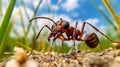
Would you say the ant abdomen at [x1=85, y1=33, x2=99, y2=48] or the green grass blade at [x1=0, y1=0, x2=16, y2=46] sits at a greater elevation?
the green grass blade at [x1=0, y1=0, x2=16, y2=46]

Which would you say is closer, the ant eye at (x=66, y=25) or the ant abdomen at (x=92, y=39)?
the ant eye at (x=66, y=25)

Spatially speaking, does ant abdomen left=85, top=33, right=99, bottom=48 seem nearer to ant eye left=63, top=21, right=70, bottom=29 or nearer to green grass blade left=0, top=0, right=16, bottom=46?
ant eye left=63, top=21, right=70, bottom=29

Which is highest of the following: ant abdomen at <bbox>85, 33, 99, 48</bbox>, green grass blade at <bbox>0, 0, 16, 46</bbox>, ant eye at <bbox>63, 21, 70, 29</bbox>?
green grass blade at <bbox>0, 0, 16, 46</bbox>

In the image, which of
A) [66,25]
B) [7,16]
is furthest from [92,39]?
[7,16]

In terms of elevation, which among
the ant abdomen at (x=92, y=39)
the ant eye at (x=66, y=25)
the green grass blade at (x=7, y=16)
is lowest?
the ant abdomen at (x=92, y=39)

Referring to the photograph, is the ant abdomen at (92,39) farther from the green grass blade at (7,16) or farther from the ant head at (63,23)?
the green grass blade at (7,16)

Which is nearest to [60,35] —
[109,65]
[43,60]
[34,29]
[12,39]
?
[43,60]

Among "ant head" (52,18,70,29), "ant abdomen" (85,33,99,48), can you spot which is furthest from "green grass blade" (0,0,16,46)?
"ant abdomen" (85,33,99,48)

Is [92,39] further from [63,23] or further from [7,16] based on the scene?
[7,16]

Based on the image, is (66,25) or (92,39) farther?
(92,39)

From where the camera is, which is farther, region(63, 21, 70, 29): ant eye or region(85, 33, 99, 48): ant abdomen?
region(85, 33, 99, 48): ant abdomen

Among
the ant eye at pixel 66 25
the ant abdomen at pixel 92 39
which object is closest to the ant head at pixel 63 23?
the ant eye at pixel 66 25

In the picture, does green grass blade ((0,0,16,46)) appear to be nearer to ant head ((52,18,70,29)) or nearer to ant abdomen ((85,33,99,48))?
ant head ((52,18,70,29))
